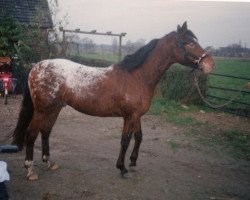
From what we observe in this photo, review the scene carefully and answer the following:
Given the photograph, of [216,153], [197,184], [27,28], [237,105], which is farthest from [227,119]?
[27,28]

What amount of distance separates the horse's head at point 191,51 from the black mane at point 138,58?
0.43m

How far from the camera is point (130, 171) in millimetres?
5387

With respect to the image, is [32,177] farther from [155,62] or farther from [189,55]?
[189,55]

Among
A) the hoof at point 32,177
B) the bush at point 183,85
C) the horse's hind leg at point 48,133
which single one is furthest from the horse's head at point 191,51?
the bush at point 183,85

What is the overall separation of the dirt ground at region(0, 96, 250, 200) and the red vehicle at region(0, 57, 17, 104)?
2.63m

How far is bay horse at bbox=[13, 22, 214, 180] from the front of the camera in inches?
194

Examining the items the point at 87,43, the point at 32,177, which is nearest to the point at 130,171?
the point at 32,177

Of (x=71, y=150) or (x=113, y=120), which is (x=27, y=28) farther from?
(x=71, y=150)

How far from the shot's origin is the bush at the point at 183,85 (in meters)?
11.1

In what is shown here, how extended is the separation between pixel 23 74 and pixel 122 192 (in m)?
8.73

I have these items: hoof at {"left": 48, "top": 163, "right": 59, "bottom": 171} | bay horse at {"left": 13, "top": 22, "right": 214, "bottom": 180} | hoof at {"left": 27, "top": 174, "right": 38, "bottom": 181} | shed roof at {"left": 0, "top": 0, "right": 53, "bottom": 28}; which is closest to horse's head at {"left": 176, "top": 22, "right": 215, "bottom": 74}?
bay horse at {"left": 13, "top": 22, "right": 214, "bottom": 180}

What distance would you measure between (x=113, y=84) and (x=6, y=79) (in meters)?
6.87

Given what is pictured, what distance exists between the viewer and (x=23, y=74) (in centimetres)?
1207

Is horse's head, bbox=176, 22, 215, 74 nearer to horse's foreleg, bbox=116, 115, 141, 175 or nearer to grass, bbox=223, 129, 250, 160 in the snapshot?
horse's foreleg, bbox=116, 115, 141, 175
